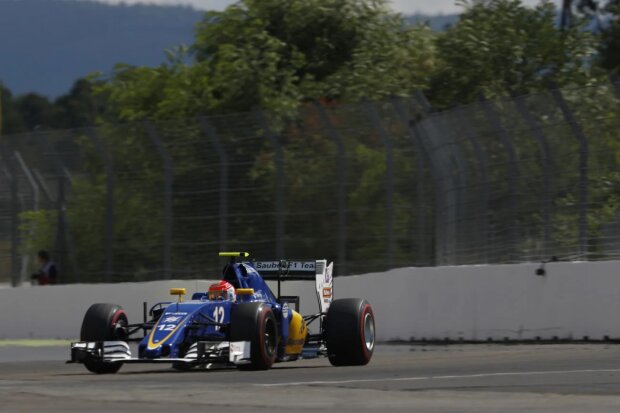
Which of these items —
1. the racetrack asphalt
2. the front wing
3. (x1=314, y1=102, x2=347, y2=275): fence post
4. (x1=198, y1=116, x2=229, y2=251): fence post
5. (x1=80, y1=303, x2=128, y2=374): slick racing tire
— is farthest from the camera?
(x1=198, y1=116, x2=229, y2=251): fence post

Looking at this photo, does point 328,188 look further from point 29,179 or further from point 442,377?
point 442,377

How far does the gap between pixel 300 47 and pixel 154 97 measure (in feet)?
12.0

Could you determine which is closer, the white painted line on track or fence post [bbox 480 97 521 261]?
the white painted line on track

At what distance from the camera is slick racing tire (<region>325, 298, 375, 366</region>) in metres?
15.0

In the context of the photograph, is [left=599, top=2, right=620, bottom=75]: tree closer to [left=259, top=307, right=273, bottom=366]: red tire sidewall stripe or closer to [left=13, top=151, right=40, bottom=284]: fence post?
[left=13, top=151, right=40, bottom=284]: fence post

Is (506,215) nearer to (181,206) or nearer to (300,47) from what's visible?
(181,206)

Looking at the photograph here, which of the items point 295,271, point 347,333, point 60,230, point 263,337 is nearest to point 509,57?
point 60,230

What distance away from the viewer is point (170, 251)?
23000 millimetres

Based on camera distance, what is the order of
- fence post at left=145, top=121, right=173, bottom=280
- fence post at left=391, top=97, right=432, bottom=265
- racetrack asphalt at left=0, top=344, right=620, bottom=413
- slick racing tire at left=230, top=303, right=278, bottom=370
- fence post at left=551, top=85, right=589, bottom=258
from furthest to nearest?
fence post at left=145, top=121, right=173, bottom=280
fence post at left=391, top=97, right=432, bottom=265
fence post at left=551, top=85, right=589, bottom=258
slick racing tire at left=230, top=303, right=278, bottom=370
racetrack asphalt at left=0, top=344, right=620, bottom=413

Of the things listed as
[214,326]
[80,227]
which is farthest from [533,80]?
[214,326]

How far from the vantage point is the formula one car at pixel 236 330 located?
14047mm

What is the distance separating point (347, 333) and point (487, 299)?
4.22 metres

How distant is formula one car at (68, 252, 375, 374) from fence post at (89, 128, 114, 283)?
25.9 ft

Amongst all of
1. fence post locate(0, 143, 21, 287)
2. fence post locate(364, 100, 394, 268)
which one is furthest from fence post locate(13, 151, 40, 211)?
fence post locate(364, 100, 394, 268)
